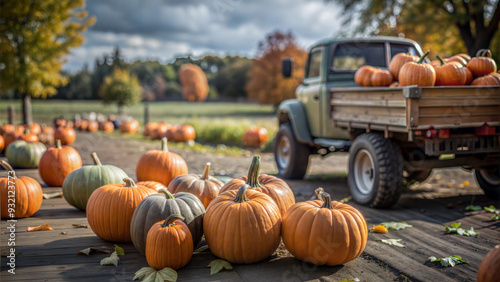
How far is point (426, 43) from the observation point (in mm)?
15141

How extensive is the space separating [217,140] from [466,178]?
29.1 ft

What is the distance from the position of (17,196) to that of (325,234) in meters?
2.97

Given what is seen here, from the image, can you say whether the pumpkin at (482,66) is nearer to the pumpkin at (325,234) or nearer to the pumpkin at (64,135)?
the pumpkin at (325,234)

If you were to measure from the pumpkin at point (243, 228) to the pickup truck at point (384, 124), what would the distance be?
202cm

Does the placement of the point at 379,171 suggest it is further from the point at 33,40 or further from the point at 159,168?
the point at 33,40

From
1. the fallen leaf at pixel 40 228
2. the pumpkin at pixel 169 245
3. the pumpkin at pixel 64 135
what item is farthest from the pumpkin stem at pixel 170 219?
the pumpkin at pixel 64 135

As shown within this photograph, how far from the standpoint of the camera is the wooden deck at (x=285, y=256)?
8.61ft

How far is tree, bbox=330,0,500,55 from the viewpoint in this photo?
11.7 metres

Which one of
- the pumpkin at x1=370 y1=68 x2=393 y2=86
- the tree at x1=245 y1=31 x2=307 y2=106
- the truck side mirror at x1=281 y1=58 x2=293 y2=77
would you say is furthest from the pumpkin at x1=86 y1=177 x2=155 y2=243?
the tree at x1=245 y1=31 x2=307 y2=106

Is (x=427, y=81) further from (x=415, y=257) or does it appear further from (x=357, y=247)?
(x=357, y=247)

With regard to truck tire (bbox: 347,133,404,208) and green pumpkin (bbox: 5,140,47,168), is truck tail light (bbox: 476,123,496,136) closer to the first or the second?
truck tire (bbox: 347,133,404,208)

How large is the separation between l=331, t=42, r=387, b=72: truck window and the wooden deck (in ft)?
9.23

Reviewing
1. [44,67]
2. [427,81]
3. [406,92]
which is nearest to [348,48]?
[427,81]

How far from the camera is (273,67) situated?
99.5ft
